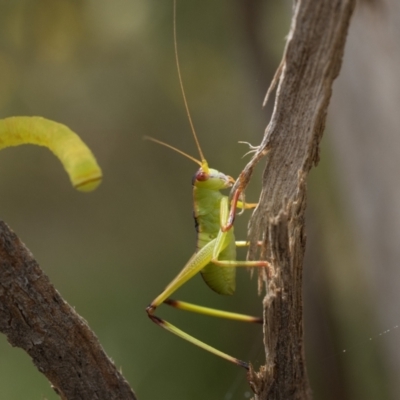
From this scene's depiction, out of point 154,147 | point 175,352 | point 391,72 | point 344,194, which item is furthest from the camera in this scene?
point 154,147

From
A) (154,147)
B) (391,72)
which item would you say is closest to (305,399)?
(391,72)

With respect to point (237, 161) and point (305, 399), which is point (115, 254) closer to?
point (237, 161)

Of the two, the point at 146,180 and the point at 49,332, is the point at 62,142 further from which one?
the point at 146,180

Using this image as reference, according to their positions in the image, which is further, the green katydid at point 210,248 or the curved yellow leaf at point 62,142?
the green katydid at point 210,248

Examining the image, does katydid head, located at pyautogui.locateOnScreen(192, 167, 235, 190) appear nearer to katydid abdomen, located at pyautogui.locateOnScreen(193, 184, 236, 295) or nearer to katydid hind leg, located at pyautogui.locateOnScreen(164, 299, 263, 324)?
katydid abdomen, located at pyautogui.locateOnScreen(193, 184, 236, 295)

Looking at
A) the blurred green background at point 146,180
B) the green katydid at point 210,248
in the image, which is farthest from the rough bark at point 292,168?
the blurred green background at point 146,180

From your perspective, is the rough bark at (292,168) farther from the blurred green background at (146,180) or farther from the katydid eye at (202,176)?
the blurred green background at (146,180)

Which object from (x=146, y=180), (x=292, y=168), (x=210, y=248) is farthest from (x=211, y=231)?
(x=146, y=180)
